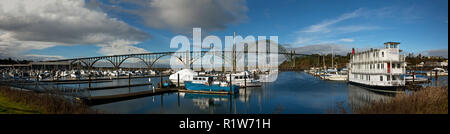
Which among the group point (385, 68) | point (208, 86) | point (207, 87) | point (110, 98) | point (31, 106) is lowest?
point (110, 98)

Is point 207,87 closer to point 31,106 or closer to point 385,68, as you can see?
point 31,106

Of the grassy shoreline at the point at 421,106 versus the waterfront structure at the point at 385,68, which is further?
the waterfront structure at the point at 385,68

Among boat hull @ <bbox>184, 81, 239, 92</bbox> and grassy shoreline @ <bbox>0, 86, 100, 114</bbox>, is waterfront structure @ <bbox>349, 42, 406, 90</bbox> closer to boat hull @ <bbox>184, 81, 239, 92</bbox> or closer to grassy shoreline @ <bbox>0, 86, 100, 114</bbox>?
boat hull @ <bbox>184, 81, 239, 92</bbox>

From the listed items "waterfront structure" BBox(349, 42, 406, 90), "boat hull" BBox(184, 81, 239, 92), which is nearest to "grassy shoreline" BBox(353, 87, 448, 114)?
"waterfront structure" BBox(349, 42, 406, 90)

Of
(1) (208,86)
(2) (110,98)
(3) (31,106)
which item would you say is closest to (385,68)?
Result: (1) (208,86)

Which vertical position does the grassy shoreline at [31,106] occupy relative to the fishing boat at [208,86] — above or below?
above

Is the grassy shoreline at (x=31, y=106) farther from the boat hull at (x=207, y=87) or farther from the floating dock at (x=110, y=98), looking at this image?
the boat hull at (x=207, y=87)

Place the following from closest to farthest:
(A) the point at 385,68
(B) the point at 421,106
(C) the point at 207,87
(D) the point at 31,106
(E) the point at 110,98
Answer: (B) the point at 421,106
(D) the point at 31,106
(E) the point at 110,98
(A) the point at 385,68
(C) the point at 207,87

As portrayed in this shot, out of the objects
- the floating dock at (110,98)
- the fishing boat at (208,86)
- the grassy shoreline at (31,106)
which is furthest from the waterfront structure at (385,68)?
the grassy shoreline at (31,106)

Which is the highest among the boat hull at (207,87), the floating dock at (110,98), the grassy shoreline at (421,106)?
the grassy shoreline at (421,106)

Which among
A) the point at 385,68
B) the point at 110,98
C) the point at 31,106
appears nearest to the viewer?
the point at 31,106

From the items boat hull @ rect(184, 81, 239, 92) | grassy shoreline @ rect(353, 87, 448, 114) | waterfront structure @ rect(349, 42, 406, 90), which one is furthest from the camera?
boat hull @ rect(184, 81, 239, 92)

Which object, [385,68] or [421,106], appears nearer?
[421,106]
